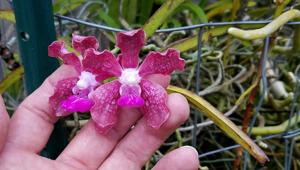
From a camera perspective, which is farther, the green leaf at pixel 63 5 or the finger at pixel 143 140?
the green leaf at pixel 63 5

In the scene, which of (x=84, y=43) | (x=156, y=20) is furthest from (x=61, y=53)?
(x=156, y=20)

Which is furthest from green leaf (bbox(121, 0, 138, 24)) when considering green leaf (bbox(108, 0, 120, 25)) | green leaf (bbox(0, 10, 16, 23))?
green leaf (bbox(0, 10, 16, 23))

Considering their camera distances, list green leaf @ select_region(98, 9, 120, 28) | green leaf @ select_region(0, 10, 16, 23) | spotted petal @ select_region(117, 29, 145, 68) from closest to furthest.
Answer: spotted petal @ select_region(117, 29, 145, 68)
green leaf @ select_region(0, 10, 16, 23)
green leaf @ select_region(98, 9, 120, 28)

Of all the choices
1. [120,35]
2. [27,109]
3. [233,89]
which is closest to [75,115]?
[27,109]

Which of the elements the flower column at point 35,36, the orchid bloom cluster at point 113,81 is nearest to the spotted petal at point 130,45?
the orchid bloom cluster at point 113,81

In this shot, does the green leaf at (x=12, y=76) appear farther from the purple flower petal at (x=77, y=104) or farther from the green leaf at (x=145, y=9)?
Answer: the green leaf at (x=145, y=9)

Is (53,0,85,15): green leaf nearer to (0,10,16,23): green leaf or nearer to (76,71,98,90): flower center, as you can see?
(0,10,16,23): green leaf

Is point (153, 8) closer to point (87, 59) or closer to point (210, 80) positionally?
point (210, 80)
